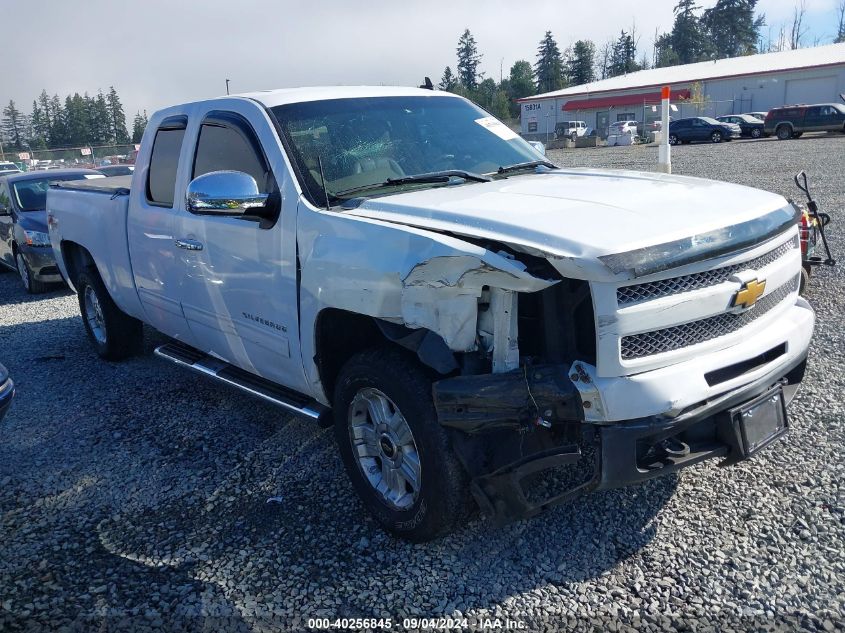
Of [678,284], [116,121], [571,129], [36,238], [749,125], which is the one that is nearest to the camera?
[678,284]

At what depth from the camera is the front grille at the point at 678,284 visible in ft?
8.92

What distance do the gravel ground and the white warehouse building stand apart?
2098 inches

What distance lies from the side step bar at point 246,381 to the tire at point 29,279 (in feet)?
19.9

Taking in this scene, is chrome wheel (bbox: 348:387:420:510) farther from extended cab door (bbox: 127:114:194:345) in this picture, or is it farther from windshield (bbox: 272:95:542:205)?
extended cab door (bbox: 127:114:194:345)

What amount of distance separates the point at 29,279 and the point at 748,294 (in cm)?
1015

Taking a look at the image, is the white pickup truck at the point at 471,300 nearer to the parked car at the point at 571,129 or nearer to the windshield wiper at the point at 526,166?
the windshield wiper at the point at 526,166

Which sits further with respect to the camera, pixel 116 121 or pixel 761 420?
pixel 116 121

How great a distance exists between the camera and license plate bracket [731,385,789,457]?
2957mm

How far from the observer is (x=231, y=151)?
432 cm

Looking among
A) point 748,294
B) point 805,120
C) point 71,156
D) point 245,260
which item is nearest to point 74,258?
point 245,260

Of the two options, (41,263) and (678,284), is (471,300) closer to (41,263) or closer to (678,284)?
(678,284)

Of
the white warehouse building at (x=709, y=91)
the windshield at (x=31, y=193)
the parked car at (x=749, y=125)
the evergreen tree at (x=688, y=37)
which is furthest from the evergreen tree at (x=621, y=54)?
the windshield at (x=31, y=193)

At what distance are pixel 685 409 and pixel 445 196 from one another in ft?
5.01

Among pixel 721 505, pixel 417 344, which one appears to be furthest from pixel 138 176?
pixel 721 505
